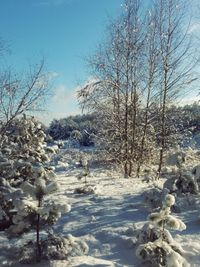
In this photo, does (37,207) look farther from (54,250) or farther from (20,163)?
(20,163)

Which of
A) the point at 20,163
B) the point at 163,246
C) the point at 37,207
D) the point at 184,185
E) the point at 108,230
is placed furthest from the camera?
the point at 184,185

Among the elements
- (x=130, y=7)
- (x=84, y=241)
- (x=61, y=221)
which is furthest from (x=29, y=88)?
(x=84, y=241)

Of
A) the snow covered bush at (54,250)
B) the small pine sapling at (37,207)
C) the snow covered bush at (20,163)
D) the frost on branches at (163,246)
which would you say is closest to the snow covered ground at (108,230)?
the snow covered bush at (54,250)

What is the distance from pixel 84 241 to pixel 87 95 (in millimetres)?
10366

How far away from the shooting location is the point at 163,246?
4.95 meters

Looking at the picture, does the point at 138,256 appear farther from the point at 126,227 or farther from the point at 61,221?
the point at 61,221

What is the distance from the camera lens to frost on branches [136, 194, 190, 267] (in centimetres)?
476

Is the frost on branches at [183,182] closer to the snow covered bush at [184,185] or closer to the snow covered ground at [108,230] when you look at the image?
the snow covered bush at [184,185]

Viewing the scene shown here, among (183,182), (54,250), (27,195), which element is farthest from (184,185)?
(27,195)

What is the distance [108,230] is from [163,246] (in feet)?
5.04

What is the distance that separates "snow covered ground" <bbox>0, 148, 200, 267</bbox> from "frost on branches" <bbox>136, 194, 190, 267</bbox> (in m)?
0.33

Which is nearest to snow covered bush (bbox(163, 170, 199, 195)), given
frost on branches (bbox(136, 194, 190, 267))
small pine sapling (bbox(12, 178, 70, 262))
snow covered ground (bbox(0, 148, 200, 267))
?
snow covered ground (bbox(0, 148, 200, 267))

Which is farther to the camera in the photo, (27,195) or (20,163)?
(20,163)

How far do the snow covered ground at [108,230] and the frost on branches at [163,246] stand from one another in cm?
33
